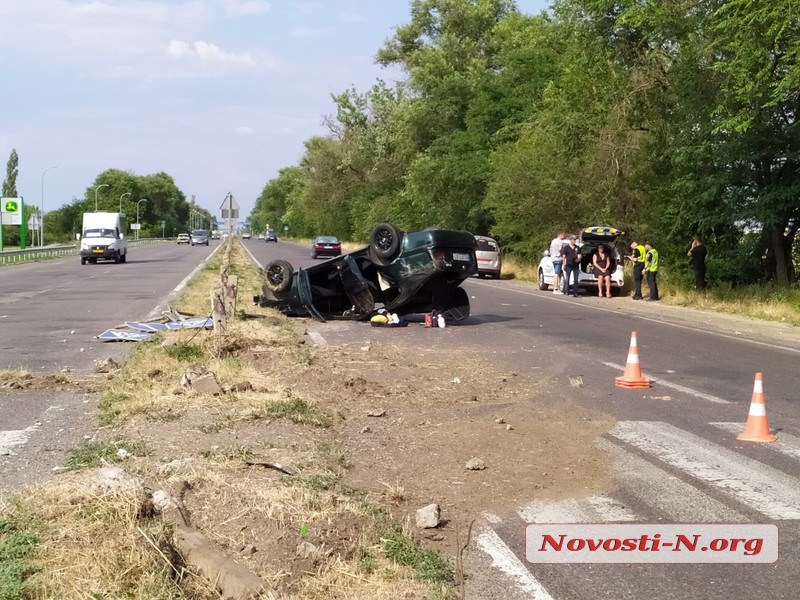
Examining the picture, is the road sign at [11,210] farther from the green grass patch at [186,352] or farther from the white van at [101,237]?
the green grass patch at [186,352]

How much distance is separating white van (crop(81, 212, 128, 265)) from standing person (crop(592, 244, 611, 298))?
102 feet

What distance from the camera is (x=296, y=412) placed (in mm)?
8281

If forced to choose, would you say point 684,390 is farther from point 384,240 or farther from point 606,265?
point 606,265

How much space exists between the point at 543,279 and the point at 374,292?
13160 mm

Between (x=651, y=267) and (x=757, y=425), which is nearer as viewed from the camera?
(x=757, y=425)

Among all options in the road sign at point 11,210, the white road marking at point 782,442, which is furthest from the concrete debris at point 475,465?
the road sign at point 11,210

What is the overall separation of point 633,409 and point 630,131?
20872mm

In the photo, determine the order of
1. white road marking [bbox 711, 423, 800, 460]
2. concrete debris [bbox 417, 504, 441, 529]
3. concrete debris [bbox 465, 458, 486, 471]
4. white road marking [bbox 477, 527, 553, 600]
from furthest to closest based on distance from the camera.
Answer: white road marking [bbox 711, 423, 800, 460], concrete debris [bbox 465, 458, 486, 471], concrete debris [bbox 417, 504, 441, 529], white road marking [bbox 477, 527, 553, 600]

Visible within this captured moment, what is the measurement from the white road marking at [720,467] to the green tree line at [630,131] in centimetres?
1237

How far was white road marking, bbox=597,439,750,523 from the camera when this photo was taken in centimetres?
551

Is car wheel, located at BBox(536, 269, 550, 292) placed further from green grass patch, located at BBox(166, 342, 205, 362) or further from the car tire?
green grass patch, located at BBox(166, 342, 205, 362)

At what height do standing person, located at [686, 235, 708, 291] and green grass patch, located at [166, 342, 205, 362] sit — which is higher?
standing person, located at [686, 235, 708, 291]

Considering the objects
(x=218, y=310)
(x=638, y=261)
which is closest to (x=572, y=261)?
(x=638, y=261)

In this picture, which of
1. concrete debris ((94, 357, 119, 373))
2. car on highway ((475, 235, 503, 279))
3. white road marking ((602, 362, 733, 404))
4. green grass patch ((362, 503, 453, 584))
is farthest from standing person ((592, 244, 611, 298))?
green grass patch ((362, 503, 453, 584))
